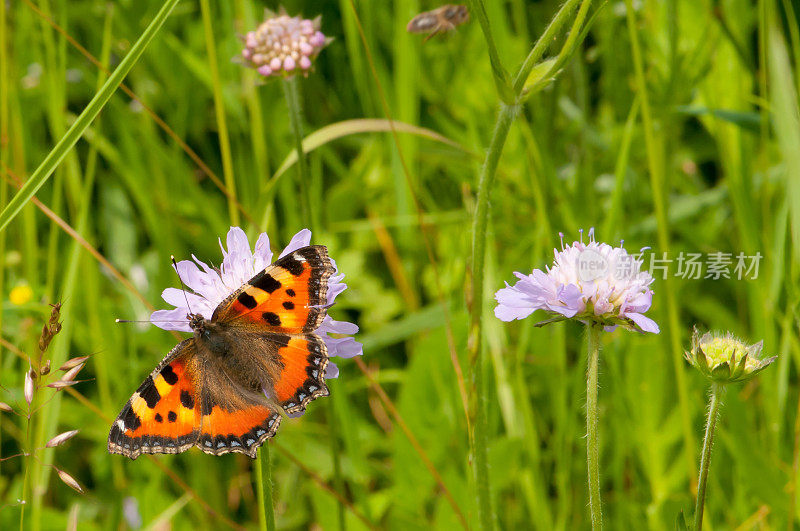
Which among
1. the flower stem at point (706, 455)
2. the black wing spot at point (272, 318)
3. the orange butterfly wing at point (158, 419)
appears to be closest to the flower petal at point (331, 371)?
the black wing spot at point (272, 318)

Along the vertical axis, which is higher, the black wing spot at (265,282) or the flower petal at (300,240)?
the flower petal at (300,240)

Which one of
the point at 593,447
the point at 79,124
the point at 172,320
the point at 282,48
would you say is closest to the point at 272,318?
the point at 172,320

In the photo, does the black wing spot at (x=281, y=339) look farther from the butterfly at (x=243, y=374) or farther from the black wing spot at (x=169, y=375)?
the black wing spot at (x=169, y=375)

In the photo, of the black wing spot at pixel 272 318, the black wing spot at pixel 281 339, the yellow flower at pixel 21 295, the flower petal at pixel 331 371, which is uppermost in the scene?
the yellow flower at pixel 21 295

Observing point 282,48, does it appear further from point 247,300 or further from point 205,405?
point 205,405

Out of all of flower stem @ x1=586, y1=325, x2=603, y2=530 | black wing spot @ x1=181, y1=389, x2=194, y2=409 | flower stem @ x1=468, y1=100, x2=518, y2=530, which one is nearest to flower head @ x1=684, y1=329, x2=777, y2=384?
flower stem @ x1=586, y1=325, x2=603, y2=530

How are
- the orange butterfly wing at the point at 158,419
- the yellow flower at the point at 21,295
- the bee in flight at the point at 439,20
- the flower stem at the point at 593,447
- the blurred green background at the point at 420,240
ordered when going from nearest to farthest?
the flower stem at the point at 593,447, the orange butterfly wing at the point at 158,419, the bee in flight at the point at 439,20, the blurred green background at the point at 420,240, the yellow flower at the point at 21,295

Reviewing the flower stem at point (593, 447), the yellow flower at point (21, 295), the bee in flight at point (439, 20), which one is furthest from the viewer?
the yellow flower at point (21, 295)
